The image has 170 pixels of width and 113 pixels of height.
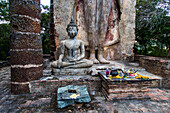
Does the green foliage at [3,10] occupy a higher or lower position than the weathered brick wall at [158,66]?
higher

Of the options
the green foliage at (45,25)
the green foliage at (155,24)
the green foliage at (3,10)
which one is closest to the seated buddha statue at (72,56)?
the green foliage at (155,24)

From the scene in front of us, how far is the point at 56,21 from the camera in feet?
15.1

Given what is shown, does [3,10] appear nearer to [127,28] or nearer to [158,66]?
[127,28]

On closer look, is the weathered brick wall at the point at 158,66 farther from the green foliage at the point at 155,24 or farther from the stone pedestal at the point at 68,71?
the green foliage at the point at 155,24

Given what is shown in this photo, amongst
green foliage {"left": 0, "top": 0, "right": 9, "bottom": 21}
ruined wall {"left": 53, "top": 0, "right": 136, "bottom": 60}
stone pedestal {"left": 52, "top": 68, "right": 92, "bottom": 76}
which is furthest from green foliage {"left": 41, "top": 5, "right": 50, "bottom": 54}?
stone pedestal {"left": 52, "top": 68, "right": 92, "bottom": 76}

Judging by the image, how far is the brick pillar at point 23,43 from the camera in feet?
8.43

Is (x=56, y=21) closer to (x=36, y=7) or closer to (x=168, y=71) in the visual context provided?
(x=36, y=7)

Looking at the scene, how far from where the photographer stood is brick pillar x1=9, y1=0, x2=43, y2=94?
257 cm

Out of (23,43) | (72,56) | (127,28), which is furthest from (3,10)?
(127,28)

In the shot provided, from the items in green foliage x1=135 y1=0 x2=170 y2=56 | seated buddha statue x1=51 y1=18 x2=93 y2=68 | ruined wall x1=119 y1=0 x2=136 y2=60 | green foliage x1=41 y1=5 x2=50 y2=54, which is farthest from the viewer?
green foliage x1=41 y1=5 x2=50 y2=54

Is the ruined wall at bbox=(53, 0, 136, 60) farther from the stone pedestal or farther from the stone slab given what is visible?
the stone slab

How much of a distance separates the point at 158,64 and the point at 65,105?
3.15m

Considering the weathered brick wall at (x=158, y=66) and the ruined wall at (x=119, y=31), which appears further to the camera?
the ruined wall at (x=119, y=31)

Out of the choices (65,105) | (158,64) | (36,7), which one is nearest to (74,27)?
(36,7)
